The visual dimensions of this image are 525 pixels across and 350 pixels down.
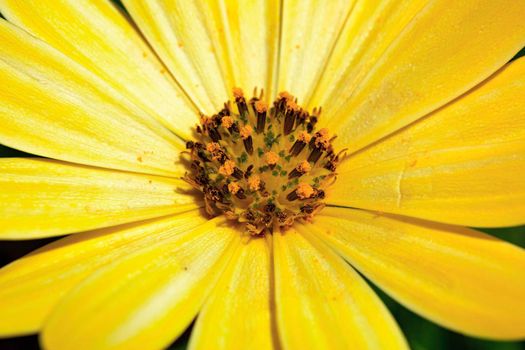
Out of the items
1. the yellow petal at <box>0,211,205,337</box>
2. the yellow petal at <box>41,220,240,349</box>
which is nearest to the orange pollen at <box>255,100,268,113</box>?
the yellow petal at <box>0,211,205,337</box>

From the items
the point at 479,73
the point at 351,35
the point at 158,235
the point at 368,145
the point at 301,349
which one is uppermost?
the point at 351,35

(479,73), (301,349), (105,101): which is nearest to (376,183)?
(479,73)

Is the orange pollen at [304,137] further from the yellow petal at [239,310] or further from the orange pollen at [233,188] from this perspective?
the yellow petal at [239,310]

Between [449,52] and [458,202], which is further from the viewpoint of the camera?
[449,52]

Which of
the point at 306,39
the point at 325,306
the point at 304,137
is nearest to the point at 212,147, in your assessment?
the point at 304,137

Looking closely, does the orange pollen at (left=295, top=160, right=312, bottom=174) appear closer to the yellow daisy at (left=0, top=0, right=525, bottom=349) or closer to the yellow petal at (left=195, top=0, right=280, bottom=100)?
the yellow daisy at (left=0, top=0, right=525, bottom=349)

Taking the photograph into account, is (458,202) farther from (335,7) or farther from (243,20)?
(243,20)

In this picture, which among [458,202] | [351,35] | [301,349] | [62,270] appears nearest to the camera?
[301,349]

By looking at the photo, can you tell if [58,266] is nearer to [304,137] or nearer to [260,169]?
[260,169]

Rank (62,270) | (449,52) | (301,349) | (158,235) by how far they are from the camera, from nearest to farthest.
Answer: (301,349) → (62,270) → (158,235) → (449,52)
